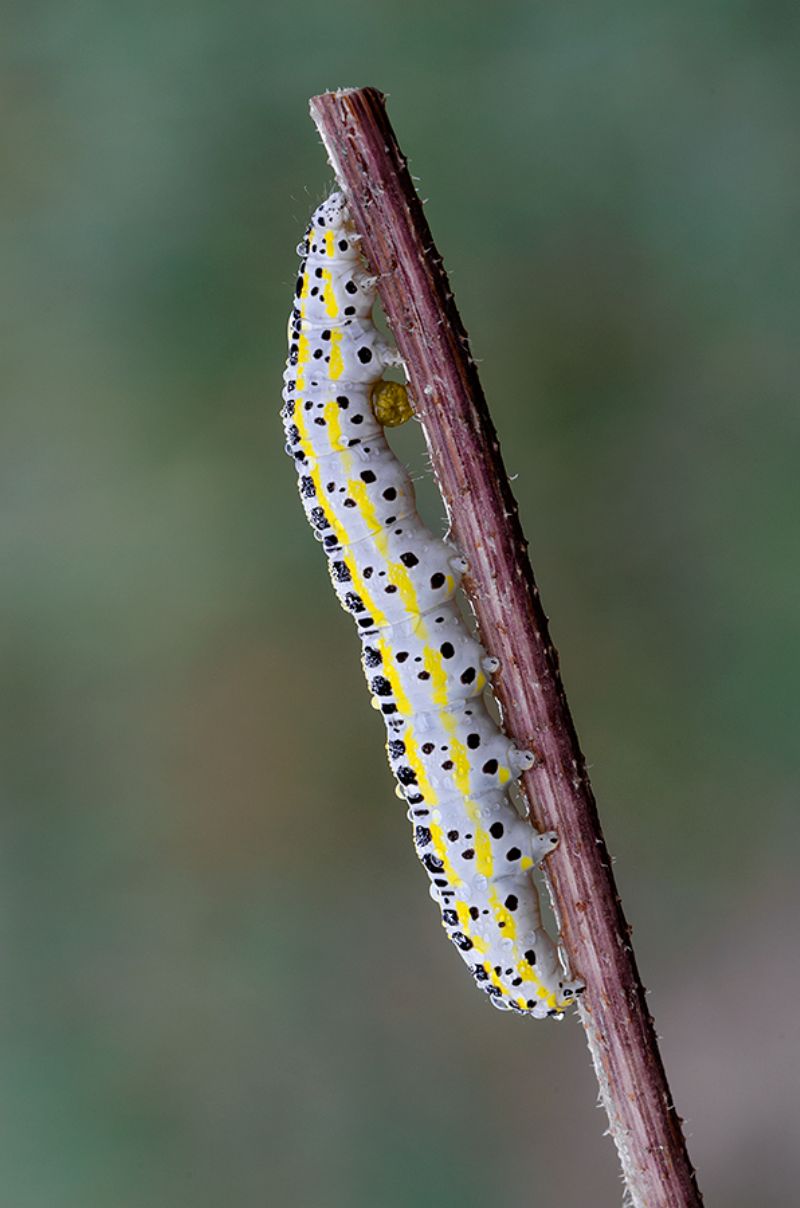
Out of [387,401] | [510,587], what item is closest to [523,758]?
[510,587]

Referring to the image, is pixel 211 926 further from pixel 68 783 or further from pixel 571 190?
pixel 571 190

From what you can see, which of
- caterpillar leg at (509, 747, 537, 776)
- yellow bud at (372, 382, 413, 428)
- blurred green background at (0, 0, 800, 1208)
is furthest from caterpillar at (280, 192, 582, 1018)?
blurred green background at (0, 0, 800, 1208)

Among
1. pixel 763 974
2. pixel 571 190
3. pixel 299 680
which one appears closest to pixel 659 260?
pixel 571 190

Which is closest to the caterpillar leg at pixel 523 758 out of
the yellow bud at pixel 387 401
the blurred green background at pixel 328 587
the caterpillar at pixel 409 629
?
the caterpillar at pixel 409 629

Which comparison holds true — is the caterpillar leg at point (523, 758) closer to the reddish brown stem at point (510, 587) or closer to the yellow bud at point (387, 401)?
the reddish brown stem at point (510, 587)

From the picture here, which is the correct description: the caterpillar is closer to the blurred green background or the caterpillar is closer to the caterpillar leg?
the caterpillar leg
